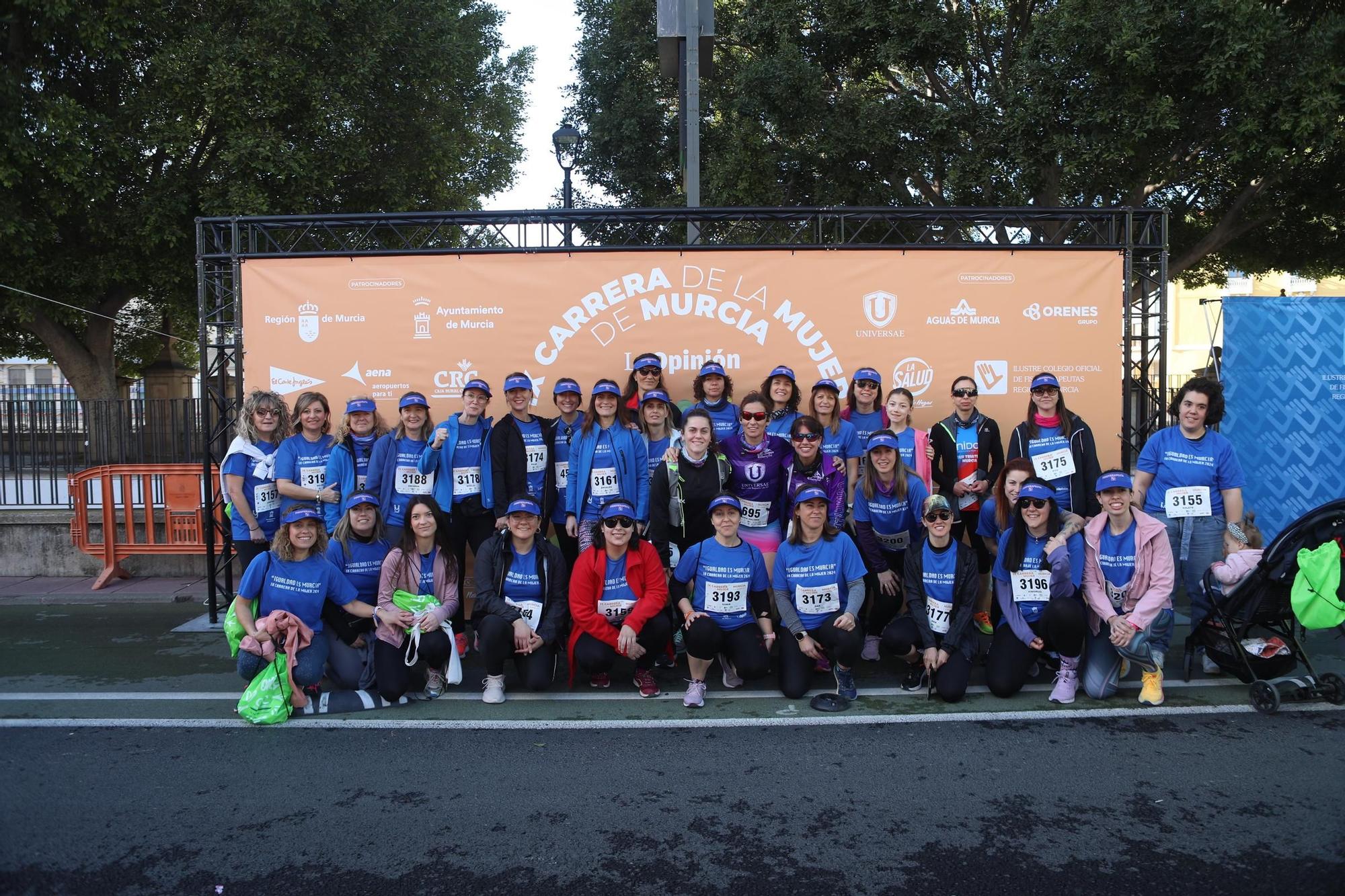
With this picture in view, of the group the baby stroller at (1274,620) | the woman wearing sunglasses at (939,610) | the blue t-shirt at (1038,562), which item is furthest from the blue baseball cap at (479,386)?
the baby stroller at (1274,620)

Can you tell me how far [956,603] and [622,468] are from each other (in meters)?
2.37

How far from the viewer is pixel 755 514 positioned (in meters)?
5.89

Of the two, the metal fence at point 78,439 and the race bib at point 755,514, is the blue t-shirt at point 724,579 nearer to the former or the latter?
the race bib at point 755,514

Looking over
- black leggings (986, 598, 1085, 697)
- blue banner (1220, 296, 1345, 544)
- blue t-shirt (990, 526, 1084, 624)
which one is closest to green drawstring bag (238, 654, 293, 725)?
black leggings (986, 598, 1085, 697)

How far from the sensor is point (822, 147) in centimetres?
1189

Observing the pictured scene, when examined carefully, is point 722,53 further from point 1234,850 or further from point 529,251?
point 1234,850

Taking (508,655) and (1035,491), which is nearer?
(1035,491)

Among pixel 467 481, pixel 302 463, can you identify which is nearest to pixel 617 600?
pixel 467 481

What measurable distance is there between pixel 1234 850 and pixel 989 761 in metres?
1.08

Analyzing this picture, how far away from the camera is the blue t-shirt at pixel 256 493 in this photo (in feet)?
20.9

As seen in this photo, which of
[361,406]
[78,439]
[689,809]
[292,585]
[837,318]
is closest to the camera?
[689,809]

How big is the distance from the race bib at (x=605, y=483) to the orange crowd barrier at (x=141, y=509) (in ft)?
14.6

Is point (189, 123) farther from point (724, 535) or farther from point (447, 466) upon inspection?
point (724, 535)

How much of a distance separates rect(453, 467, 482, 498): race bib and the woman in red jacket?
4.29ft
